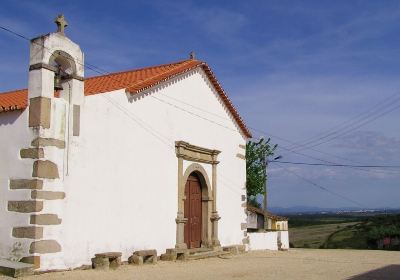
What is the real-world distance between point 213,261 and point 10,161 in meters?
6.31

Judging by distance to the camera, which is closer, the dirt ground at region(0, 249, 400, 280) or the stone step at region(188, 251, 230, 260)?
the dirt ground at region(0, 249, 400, 280)

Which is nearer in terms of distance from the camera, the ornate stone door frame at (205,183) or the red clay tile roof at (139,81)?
the red clay tile roof at (139,81)

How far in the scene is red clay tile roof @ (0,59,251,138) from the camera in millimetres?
12283

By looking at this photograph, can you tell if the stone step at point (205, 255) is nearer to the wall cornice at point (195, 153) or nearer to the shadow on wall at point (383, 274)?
the wall cornice at point (195, 153)

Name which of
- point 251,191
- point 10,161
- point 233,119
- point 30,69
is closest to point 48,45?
point 30,69

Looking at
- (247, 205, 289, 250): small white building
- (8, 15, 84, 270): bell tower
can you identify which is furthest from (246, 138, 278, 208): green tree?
(8, 15, 84, 270): bell tower

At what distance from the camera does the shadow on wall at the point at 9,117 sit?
10137 mm

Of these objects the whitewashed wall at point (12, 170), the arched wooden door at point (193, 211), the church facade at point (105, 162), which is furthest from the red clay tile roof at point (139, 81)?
the arched wooden door at point (193, 211)

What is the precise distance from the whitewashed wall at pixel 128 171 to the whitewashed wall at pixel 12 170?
73 cm

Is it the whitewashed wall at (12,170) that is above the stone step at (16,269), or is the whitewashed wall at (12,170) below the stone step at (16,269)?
above

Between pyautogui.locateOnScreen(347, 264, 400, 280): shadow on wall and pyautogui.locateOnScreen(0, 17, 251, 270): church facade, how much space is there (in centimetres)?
511

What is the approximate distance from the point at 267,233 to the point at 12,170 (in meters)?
12.6

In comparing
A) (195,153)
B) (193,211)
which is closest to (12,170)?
(195,153)

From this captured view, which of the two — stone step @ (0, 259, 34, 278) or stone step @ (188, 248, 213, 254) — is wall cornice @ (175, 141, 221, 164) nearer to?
stone step @ (188, 248, 213, 254)
